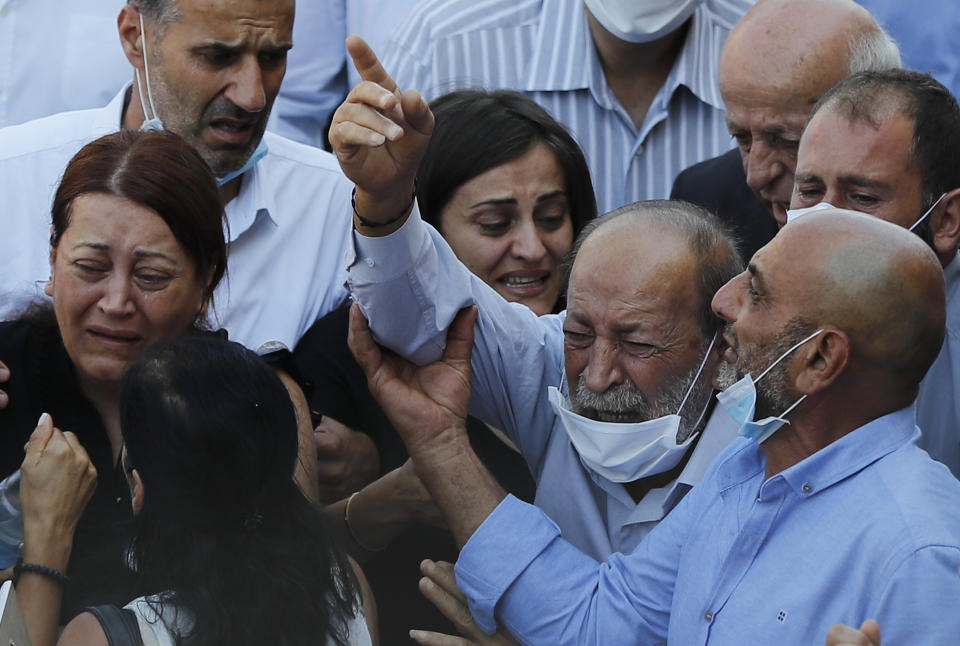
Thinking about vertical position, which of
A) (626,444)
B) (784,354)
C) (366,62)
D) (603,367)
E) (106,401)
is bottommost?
(106,401)

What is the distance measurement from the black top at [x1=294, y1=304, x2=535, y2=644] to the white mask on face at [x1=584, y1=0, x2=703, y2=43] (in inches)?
53.8

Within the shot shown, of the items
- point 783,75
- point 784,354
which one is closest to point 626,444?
point 784,354

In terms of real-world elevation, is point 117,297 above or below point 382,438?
above

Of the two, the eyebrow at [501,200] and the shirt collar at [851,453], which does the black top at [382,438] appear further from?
the shirt collar at [851,453]

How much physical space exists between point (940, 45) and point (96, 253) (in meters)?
2.88

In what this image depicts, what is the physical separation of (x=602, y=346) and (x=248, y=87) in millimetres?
1227

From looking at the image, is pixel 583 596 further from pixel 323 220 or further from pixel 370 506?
pixel 323 220

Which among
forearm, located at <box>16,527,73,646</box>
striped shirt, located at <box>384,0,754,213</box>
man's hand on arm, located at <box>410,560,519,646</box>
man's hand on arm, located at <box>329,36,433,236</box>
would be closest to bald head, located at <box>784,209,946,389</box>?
man's hand on arm, located at <box>329,36,433,236</box>

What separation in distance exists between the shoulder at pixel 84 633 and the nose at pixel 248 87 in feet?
5.41

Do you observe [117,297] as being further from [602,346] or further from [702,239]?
[702,239]

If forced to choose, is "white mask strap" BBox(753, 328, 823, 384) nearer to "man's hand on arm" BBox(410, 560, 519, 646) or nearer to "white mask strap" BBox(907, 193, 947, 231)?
"white mask strap" BBox(907, 193, 947, 231)

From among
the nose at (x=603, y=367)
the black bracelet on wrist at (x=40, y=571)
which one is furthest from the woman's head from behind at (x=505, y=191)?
the black bracelet on wrist at (x=40, y=571)

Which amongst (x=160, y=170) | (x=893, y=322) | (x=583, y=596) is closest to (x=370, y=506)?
(x=583, y=596)

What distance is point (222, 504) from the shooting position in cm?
266
